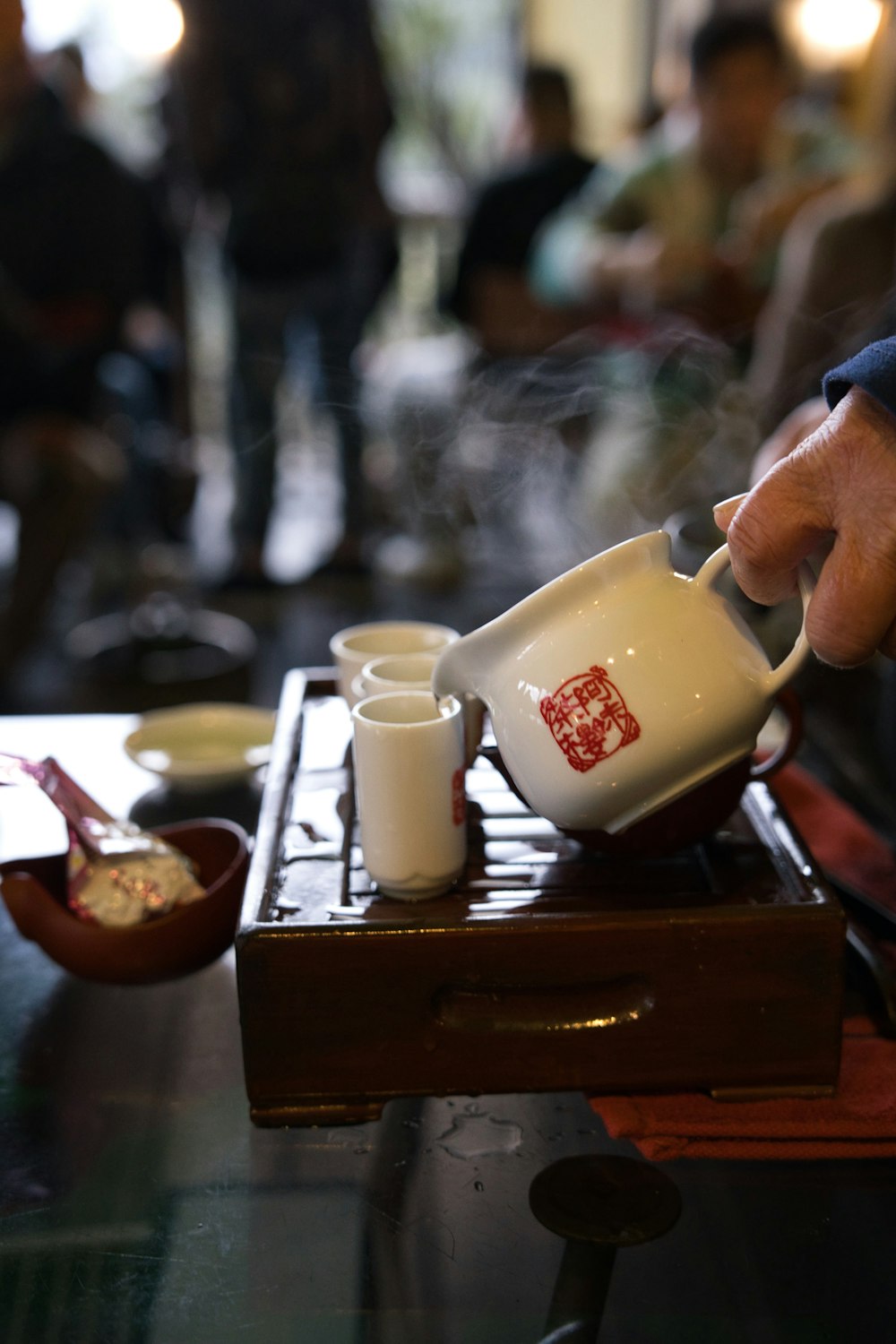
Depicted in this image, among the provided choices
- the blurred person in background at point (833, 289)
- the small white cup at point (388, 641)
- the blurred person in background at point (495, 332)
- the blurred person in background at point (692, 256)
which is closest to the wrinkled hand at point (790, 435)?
the small white cup at point (388, 641)

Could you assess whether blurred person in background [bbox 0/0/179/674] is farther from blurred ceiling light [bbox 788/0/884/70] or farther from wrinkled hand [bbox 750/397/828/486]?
wrinkled hand [bbox 750/397/828/486]

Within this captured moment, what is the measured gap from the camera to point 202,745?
58.6 inches

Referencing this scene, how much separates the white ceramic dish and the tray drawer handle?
0.61 metres

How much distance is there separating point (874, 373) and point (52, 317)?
3.14 metres

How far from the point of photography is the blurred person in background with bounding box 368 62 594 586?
400 cm

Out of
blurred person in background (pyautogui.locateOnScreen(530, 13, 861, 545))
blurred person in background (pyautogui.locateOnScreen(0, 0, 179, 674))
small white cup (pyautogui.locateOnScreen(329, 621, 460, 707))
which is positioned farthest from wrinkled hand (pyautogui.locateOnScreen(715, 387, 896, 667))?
blurred person in background (pyautogui.locateOnScreen(0, 0, 179, 674))

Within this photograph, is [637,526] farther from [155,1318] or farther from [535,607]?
[155,1318]

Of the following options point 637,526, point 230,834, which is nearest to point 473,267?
point 637,526

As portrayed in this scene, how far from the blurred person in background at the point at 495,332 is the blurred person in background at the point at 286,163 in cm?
35

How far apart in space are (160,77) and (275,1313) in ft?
13.9

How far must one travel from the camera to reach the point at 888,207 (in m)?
2.38

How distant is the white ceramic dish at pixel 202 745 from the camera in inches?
53.1

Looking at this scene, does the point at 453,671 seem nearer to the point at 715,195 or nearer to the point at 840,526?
the point at 840,526

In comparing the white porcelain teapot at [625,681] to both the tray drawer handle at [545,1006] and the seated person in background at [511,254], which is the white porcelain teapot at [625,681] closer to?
the tray drawer handle at [545,1006]
